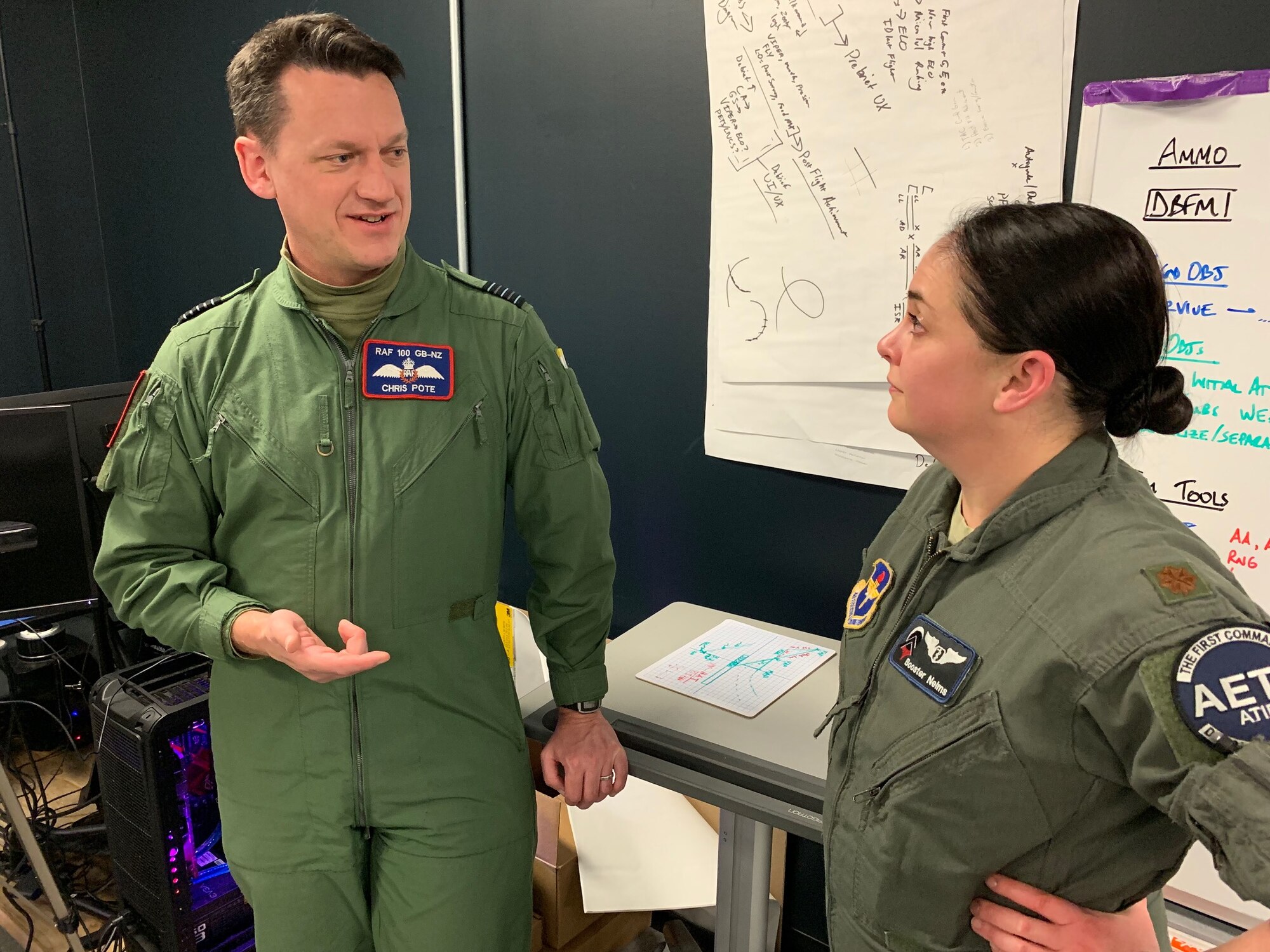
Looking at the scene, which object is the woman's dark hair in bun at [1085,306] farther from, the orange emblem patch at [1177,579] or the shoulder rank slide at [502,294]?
the shoulder rank slide at [502,294]

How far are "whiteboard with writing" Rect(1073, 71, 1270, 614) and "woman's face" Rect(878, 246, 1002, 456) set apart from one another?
632 millimetres

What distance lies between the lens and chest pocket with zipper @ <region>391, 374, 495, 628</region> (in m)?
1.20

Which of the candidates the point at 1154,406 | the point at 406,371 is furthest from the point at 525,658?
the point at 1154,406

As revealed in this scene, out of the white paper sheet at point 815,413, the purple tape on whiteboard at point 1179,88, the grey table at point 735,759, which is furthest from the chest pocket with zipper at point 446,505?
the purple tape on whiteboard at point 1179,88

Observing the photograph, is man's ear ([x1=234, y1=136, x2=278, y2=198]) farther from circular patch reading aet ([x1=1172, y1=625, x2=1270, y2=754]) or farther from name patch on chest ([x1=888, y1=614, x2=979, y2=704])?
circular patch reading aet ([x1=1172, y1=625, x2=1270, y2=754])

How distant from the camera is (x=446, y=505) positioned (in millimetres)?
1218

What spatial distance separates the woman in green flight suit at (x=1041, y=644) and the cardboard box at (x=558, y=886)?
111 centimetres

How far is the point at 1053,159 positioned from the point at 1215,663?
114cm

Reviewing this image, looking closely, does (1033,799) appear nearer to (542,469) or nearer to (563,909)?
(542,469)

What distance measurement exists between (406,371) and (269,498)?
0.24 m

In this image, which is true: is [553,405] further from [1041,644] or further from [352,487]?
[1041,644]

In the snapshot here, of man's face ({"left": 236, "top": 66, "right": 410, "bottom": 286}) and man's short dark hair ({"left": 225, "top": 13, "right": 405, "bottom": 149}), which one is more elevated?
man's short dark hair ({"left": 225, "top": 13, "right": 405, "bottom": 149})

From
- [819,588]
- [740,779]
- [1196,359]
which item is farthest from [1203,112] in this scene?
[740,779]

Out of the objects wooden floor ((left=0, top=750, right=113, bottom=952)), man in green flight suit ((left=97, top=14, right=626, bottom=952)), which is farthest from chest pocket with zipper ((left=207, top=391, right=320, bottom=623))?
wooden floor ((left=0, top=750, right=113, bottom=952))
